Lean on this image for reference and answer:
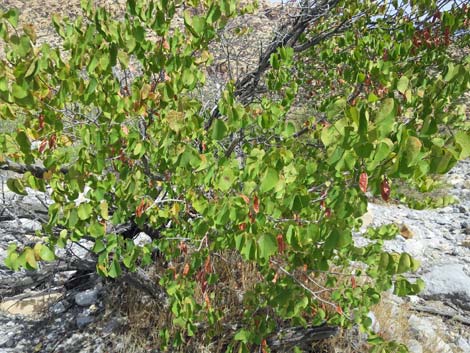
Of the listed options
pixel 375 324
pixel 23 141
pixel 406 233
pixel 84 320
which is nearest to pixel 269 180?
pixel 23 141

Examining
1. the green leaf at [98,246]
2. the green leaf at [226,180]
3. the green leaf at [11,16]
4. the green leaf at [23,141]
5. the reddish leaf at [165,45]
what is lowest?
the green leaf at [98,246]

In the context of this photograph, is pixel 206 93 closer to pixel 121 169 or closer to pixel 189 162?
pixel 121 169

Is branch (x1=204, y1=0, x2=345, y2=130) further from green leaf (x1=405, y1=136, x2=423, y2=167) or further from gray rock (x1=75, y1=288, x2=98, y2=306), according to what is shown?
green leaf (x1=405, y1=136, x2=423, y2=167)

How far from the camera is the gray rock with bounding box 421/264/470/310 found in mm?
3521

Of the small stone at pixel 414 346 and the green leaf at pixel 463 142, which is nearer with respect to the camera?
the green leaf at pixel 463 142

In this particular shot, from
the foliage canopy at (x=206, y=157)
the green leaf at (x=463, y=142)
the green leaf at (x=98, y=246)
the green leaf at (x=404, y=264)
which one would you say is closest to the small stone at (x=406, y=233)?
the foliage canopy at (x=206, y=157)

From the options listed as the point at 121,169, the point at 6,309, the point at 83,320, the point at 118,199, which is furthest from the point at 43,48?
the point at 6,309

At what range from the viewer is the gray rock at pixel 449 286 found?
3521 millimetres

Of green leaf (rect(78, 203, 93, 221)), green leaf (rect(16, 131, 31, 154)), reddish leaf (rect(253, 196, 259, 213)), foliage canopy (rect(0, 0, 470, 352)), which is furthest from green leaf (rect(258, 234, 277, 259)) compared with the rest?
green leaf (rect(16, 131, 31, 154))

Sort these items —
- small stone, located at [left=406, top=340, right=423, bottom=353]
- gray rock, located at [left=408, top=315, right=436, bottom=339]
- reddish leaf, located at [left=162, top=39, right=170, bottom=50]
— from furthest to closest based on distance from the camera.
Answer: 1. gray rock, located at [left=408, top=315, right=436, bottom=339]
2. small stone, located at [left=406, top=340, right=423, bottom=353]
3. reddish leaf, located at [left=162, top=39, right=170, bottom=50]

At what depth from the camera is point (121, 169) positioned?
1.94 m

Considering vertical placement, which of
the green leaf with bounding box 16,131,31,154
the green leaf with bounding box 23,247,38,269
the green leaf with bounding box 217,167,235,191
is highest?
the green leaf with bounding box 217,167,235,191

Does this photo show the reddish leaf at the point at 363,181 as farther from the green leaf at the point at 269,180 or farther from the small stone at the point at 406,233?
the small stone at the point at 406,233

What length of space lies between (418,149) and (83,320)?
2.82 meters
